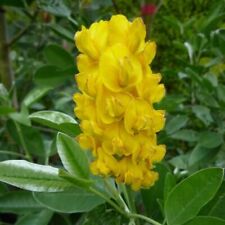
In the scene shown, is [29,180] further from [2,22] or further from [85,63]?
[2,22]

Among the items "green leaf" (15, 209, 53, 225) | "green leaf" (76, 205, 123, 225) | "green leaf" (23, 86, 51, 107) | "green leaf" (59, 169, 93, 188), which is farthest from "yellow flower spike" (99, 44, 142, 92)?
"green leaf" (23, 86, 51, 107)

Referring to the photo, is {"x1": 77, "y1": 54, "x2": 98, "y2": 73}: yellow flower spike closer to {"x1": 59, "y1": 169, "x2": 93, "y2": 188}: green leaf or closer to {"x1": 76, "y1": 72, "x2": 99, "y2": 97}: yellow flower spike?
{"x1": 76, "y1": 72, "x2": 99, "y2": 97}: yellow flower spike

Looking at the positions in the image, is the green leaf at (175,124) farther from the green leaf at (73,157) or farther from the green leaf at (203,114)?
the green leaf at (73,157)

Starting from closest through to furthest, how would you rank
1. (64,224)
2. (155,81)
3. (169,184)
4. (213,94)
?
1. (155,81)
2. (169,184)
3. (64,224)
4. (213,94)

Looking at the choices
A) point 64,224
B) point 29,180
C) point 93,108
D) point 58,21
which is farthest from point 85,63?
point 58,21

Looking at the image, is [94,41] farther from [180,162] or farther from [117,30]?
[180,162]

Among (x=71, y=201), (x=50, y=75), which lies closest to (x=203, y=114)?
(x=50, y=75)
